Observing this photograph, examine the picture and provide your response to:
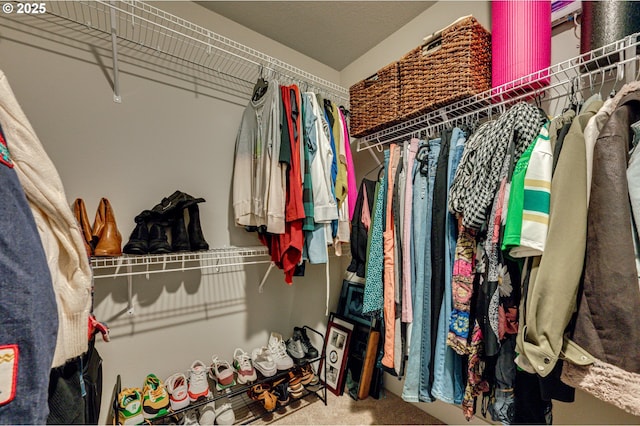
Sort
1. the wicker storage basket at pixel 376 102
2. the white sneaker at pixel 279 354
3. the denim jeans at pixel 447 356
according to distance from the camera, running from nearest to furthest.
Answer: the denim jeans at pixel 447 356 < the wicker storage basket at pixel 376 102 < the white sneaker at pixel 279 354

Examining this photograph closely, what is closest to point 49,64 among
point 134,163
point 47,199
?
point 134,163

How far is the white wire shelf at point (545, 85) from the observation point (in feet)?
2.77

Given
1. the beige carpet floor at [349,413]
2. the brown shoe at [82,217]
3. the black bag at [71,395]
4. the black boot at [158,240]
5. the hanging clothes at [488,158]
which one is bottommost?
the beige carpet floor at [349,413]

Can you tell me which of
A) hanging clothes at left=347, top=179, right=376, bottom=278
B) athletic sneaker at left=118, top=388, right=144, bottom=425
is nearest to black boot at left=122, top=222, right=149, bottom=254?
athletic sneaker at left=118, top=388, right=144, bottom=425

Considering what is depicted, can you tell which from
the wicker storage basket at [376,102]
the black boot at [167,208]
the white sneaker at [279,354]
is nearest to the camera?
the black boot at [167,208]

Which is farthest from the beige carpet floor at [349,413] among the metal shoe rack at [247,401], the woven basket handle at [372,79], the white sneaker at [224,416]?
the woven basket handle at [372,79]

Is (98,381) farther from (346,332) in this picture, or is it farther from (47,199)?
(346,332)

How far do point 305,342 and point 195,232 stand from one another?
959 mm

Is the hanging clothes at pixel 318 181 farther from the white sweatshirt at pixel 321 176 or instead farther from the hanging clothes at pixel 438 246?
the hanging clothes at pixel 438 246

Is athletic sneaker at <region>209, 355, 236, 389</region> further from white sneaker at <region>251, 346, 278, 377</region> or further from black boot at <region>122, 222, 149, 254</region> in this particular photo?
black boot at <region>122, 222, 149, 254</region>

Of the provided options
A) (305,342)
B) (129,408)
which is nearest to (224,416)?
(129,408)

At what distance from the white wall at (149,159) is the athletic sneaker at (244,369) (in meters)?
0.11

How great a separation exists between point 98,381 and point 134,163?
946mm

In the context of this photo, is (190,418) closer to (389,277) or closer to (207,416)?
(207,416)
